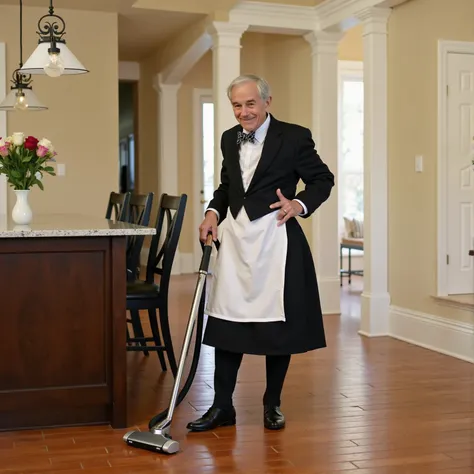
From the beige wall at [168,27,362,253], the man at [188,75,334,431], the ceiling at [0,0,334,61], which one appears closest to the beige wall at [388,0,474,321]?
the ceiling at [0,0,334,61]

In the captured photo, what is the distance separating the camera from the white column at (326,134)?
6934 mm

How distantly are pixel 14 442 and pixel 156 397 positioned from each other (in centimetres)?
89

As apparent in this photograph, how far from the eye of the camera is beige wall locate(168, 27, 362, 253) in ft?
24.6

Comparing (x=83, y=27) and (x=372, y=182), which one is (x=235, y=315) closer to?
(x=372, y=182)

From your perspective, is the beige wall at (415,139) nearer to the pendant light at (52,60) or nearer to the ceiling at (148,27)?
the ceiling at (148,27)

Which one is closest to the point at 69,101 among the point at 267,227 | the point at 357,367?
the point at 357,367

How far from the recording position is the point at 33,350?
11.8 feet

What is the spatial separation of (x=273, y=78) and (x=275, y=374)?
16.7ft

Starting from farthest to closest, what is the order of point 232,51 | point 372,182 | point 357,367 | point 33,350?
point 232,51
point 372,182
point 357,367
point 33,350

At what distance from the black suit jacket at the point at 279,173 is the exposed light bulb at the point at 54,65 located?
0.88 metres

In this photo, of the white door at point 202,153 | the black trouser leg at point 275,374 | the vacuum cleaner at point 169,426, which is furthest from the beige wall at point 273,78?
the vacuum cleaner at point 169,426

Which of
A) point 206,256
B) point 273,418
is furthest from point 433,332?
point 206,256

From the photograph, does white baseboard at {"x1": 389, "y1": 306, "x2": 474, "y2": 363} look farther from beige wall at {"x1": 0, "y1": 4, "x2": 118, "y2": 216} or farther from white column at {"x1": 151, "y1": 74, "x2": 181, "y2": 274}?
white column at {"x1": 151, "y1": 74, "x2": 181, "y2": 274}

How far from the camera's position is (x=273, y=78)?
8.23m
